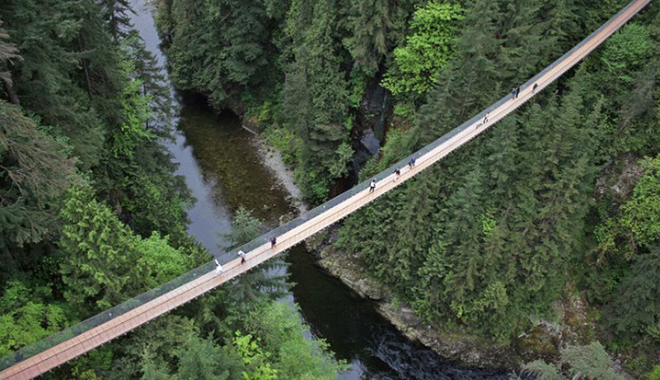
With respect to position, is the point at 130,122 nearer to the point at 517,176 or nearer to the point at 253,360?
the point at 253,360

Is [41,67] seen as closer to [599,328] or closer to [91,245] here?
[91,245]

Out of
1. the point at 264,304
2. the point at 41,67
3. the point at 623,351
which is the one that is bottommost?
the point at 623,351

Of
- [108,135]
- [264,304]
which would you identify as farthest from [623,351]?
[108,135]

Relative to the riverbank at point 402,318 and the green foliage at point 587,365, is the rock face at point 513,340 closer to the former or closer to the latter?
the riverbank at point 402,318

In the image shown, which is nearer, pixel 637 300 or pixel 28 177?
pixel 28 177

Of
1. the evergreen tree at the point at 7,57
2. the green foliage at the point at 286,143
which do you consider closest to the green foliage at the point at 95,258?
the evergreen tree at the point at 7,57

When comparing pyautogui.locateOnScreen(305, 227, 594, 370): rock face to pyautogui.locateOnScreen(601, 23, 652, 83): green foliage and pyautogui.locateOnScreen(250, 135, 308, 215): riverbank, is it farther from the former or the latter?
pyautogui.locateOnScreen(601, 23, 652, 83): green foliage

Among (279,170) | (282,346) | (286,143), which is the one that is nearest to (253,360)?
(282,346)
